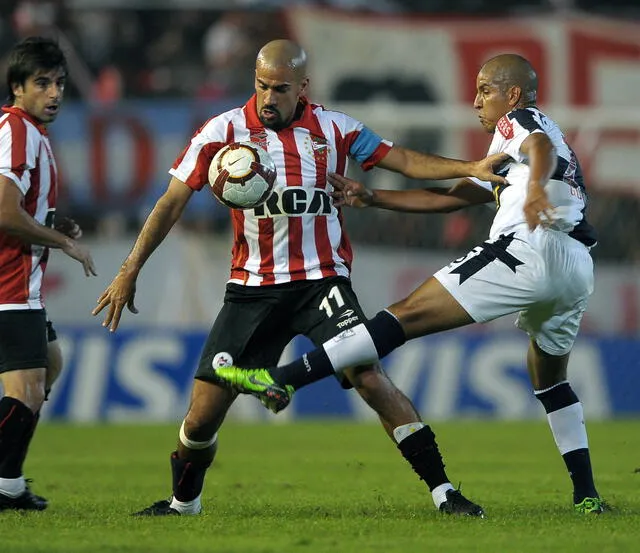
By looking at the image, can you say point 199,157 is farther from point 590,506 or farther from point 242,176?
point 590,506

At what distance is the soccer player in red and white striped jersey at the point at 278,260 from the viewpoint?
21.7 ft

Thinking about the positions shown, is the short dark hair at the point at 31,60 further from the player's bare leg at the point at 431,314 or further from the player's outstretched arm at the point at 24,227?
the player's bare leg at the point at 431,314

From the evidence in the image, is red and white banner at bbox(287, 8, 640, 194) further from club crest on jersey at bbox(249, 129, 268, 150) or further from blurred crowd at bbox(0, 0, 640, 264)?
club crest on jersey at bbox(249, 129, 268, 150)

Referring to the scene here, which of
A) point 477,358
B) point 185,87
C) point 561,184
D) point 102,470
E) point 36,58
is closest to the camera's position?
point 561,184

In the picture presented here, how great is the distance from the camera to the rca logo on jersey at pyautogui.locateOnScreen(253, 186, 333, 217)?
6766 mm

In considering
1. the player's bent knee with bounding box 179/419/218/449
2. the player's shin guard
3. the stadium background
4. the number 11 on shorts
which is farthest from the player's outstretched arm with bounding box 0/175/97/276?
the stadium background

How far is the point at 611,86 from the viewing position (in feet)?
59.7

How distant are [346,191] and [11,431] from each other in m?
2.17

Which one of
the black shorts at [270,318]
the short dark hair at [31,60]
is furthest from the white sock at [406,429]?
the short dark hair at [31,60]

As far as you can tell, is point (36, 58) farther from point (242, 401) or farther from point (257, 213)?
point (242, 401)

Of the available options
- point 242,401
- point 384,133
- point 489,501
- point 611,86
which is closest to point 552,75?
point 611,86

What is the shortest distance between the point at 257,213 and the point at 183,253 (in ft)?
30.3

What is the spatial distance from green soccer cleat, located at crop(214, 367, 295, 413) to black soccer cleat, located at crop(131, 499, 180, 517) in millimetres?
993

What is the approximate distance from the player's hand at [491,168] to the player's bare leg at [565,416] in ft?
3.00
